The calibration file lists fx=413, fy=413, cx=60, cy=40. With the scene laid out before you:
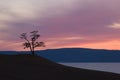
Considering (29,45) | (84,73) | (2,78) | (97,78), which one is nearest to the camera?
(2,78)

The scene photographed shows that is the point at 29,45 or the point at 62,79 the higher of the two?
the point at 29,45

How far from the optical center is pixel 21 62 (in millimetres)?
92312

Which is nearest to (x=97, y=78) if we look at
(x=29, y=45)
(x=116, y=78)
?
(x=116, y=78)

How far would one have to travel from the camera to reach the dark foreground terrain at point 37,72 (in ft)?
254

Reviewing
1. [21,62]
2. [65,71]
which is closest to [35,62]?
[21,62]

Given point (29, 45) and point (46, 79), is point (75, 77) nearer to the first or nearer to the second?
point (46, 79)

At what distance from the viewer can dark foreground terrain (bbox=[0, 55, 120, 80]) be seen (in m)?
77.4

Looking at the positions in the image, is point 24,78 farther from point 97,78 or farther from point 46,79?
point 97,78

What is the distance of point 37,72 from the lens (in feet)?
270

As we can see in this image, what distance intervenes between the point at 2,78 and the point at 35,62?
71.9ft

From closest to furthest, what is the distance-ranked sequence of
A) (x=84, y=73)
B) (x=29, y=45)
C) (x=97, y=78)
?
1. (x=97, y=78)
2. (x=84, y=73)
3. (x=29, y=45)

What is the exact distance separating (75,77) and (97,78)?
4.22 meters

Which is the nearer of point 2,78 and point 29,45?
point 2,78

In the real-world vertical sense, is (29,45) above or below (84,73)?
above
